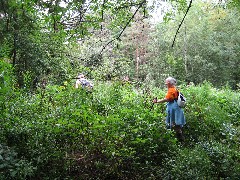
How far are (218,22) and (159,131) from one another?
1197 inches

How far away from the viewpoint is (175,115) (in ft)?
24.9

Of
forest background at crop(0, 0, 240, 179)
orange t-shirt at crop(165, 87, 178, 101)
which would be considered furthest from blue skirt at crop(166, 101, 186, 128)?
forest background at crop(0, 0, 240, 179)

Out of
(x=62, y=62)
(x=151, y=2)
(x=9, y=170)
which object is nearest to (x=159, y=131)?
(x=151, y=2)

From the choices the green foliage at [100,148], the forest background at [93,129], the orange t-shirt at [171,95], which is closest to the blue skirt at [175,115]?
the orange t-shirt at [171,95]

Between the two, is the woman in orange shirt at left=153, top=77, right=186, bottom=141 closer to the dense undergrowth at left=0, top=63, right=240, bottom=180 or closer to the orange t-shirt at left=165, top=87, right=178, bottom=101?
the orange t-shirt at left=165, top=87, right=178, bottom=101

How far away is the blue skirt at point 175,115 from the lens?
7.58 m

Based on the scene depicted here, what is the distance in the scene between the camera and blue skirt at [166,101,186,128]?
298 inches

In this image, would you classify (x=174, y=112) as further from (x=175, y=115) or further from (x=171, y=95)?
(x=171, y=95)

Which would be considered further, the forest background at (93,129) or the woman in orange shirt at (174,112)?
the woman in orange shirt at (174,112)

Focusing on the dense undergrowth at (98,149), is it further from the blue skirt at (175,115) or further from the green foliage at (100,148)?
the blue skirt at (175,115)

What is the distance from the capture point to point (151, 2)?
244 inches

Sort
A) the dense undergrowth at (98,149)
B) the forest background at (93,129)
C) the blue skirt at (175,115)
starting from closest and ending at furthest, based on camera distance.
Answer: the forest background at (93,129) → the dense undergrowth at (98,149) → the blue skirt at (175,115)

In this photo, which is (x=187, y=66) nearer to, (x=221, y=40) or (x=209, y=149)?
(x=221, y=40)

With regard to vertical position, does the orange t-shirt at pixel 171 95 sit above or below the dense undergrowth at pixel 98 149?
above
